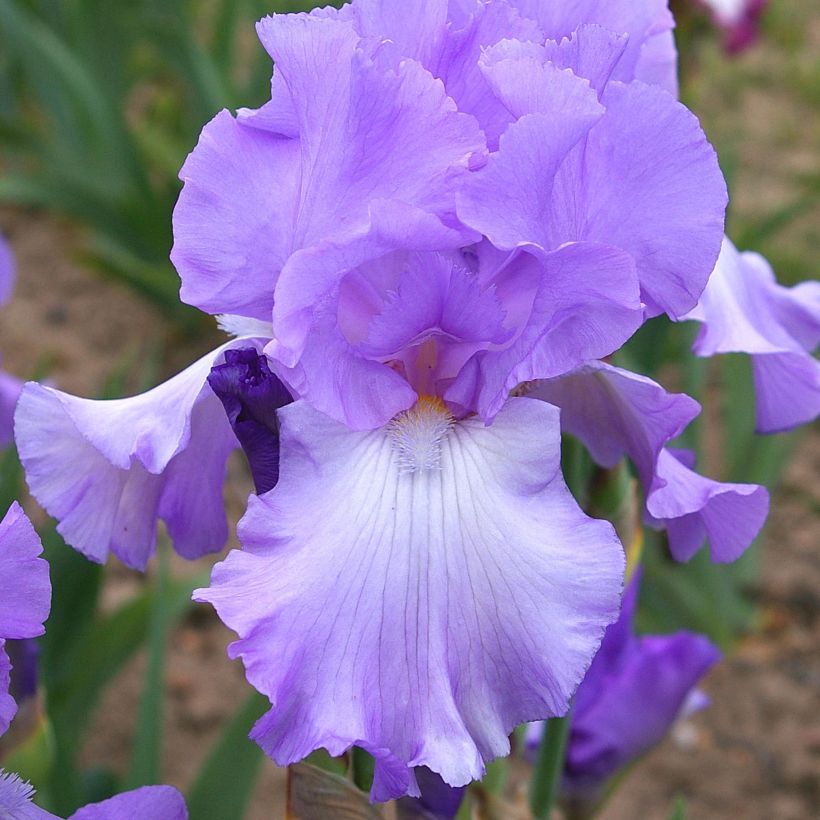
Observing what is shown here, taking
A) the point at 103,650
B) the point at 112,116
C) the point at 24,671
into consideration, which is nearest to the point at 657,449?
the point at 24,671

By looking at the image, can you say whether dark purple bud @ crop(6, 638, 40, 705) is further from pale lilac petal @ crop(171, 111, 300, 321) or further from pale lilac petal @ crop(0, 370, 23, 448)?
pale lilac petal @ crop(0, 370, 23, 448)

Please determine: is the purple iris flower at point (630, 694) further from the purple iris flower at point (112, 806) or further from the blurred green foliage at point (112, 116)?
the blurred green foliage at point (112, 116)

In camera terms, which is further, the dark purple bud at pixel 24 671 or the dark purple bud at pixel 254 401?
the dark purple bud at pixel 24 671

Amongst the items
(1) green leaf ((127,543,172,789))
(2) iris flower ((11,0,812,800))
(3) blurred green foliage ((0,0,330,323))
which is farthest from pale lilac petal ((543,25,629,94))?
(3) blurred green foliage ((0,0,330,323))

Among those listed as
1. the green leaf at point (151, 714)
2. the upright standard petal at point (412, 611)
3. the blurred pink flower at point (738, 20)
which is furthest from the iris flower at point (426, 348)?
the blurred pink flower at point (738, 20)

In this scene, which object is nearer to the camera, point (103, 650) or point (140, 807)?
point (140, 807)

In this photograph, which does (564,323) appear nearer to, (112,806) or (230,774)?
(112,806)
